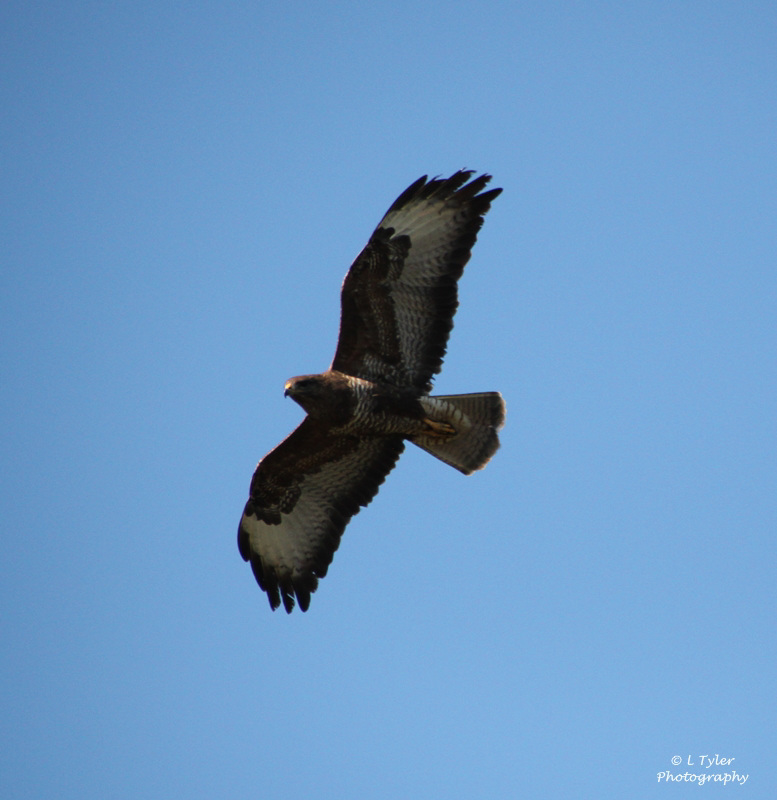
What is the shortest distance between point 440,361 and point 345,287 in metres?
1.09

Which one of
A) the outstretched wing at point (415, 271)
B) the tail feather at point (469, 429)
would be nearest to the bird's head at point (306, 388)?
the outstretched wing at point (415, 271)

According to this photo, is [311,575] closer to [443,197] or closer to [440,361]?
[440,361]

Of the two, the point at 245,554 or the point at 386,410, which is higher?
the point at 386,410

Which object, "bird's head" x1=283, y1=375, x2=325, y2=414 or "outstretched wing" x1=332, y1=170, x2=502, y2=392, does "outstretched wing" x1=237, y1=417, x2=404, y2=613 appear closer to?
"bird's head" x1=283, y1=375, x2=325, y2=414

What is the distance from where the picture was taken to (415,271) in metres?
10.5

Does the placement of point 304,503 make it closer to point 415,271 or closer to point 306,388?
point 306,388

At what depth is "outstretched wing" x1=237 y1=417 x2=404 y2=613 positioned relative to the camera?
1112cm

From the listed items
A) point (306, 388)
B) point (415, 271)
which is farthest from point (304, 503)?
point (415, 271)

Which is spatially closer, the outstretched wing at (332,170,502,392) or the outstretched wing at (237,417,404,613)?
the outstretched wing at (332,170,502,392)

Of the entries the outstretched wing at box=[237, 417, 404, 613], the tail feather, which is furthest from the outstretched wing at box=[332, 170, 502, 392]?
the outstretched wing at box=[237, 417, 404, 613]

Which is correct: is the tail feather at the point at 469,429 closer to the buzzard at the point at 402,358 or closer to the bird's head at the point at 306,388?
the buzzard at the point at 402,358

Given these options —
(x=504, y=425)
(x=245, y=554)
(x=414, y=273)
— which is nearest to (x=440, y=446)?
(x=504, y=425)

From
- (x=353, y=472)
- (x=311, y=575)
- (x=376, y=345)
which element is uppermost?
(x=376, y=345)

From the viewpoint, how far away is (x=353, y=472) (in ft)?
36.9
